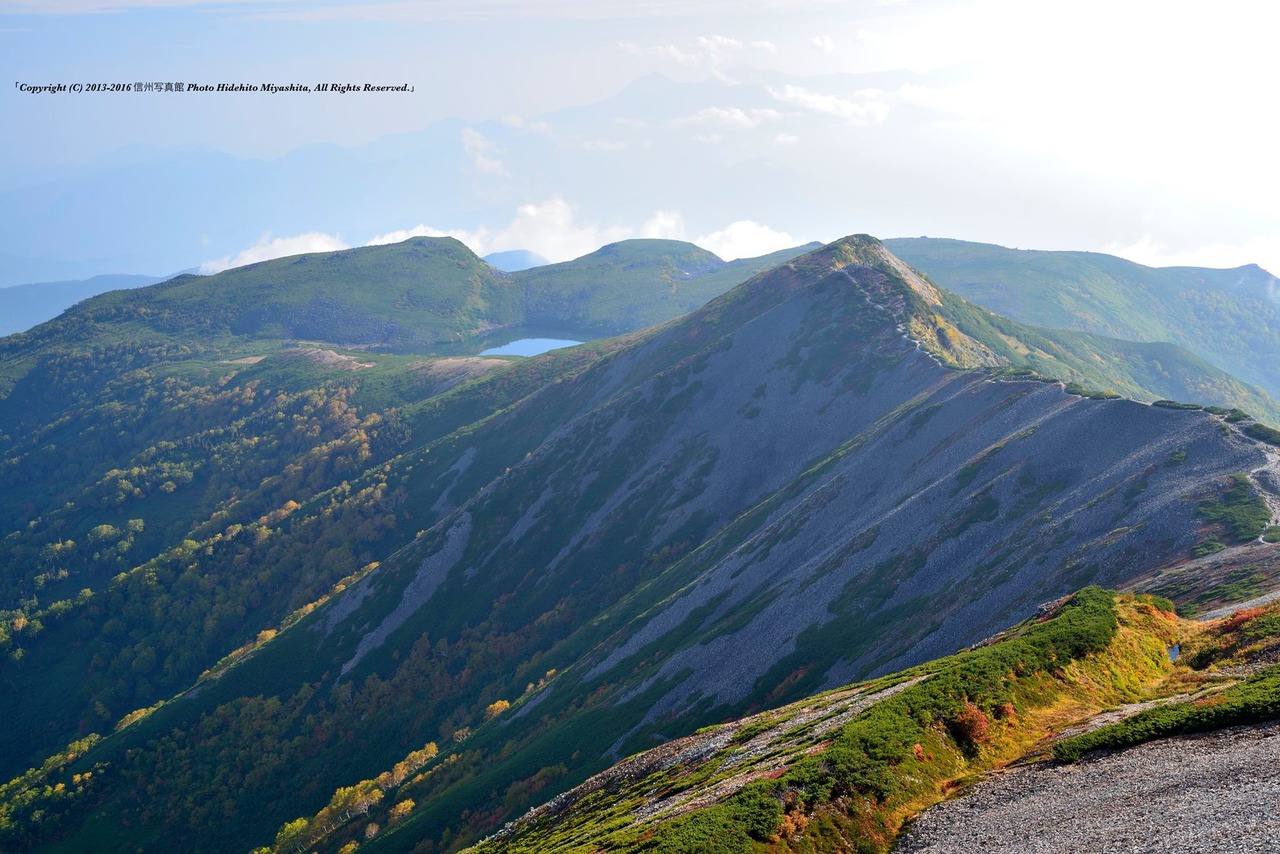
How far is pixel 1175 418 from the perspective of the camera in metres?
72.6

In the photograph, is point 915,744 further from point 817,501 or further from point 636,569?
point 636,569

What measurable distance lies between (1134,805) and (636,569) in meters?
94.2

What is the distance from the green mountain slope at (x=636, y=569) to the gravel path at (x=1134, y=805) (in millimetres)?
26846

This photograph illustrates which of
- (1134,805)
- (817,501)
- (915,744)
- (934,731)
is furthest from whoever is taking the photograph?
(817,501)

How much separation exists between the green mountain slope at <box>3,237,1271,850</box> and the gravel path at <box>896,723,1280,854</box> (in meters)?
26.8

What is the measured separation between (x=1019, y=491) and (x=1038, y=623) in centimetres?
3179

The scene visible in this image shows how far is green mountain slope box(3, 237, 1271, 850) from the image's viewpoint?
2689 inches

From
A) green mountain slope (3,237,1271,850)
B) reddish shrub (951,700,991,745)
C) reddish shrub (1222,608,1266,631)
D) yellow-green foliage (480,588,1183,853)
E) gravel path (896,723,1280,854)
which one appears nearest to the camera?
gravel path (896,723,1280,854)

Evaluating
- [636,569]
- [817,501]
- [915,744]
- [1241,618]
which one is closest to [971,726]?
[915,744]

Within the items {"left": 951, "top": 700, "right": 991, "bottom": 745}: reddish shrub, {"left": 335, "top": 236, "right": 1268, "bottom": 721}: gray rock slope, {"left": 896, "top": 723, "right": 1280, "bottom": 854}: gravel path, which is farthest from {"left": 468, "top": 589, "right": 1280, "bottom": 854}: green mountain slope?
{"left": 335, "top": 236, "right": 1268, "bottom": 721}: gray rock slope

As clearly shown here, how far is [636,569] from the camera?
120 metres

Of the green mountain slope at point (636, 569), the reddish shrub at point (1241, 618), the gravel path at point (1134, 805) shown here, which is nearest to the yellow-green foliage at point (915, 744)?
the gravel path at point (1134, 805)

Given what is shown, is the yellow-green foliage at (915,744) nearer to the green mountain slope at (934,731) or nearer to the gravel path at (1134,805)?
the green mountain slope at (934,731)

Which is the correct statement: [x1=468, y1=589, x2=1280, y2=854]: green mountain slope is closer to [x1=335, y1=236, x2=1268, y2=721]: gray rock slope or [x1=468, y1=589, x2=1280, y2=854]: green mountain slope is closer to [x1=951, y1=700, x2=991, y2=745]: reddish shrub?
[x1=951, y1=700, x2=991, y2=745]: reddish shrub
